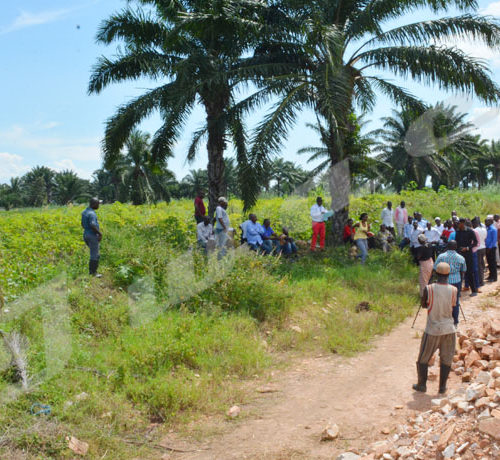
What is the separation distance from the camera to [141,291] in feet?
26.2

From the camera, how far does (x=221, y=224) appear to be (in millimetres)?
9875

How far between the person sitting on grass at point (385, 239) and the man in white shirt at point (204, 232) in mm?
5295

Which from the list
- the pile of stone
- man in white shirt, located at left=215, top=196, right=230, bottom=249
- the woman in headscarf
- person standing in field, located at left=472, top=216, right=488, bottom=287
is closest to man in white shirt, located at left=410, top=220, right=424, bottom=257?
person standing in field, located at left=472, top=216, right=488, bottom=287

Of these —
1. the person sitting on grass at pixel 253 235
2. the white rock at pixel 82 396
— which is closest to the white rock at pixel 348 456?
the white rock at pixel 82 396

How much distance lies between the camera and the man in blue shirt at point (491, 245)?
10727mm

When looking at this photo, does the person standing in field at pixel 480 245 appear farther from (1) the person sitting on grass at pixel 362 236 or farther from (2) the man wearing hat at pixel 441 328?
(2) the man wearing hat at pixel 441 328

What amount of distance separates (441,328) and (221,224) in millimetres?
5454

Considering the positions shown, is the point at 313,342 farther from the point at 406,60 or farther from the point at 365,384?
the point at 406,60

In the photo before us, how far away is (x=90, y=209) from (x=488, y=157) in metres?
47.4

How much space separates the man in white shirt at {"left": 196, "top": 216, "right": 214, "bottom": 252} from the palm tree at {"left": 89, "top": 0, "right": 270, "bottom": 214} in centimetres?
151

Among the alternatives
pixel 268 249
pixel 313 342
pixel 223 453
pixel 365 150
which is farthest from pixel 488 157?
pixel 223 453

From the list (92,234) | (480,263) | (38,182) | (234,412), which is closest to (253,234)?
(92,234)

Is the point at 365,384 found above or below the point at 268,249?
below

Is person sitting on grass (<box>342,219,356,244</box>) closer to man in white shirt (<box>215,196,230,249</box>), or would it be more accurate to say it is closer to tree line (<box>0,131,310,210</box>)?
man in white shirt (<box>215,196,230,249</box>)
